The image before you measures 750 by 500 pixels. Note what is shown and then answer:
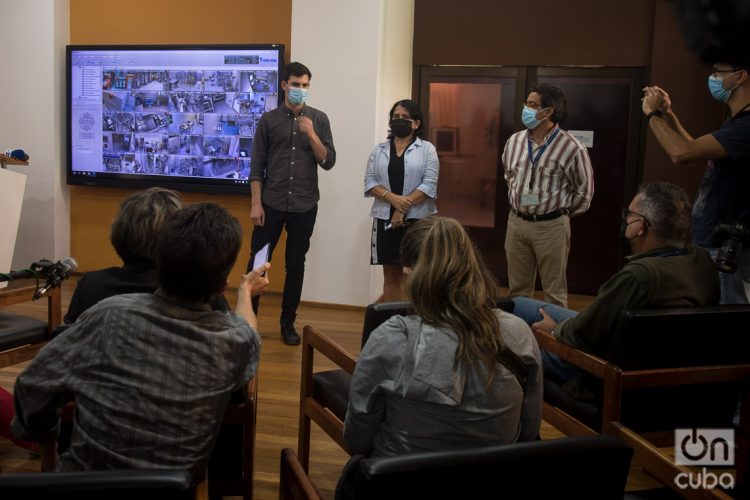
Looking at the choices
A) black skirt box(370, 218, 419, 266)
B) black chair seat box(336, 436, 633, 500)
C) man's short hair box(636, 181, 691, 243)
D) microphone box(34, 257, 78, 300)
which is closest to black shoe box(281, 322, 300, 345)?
black skirt box(370, 218, 419, 266)

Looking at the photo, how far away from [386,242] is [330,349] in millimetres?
2091

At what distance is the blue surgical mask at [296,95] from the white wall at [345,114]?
3.59 feet

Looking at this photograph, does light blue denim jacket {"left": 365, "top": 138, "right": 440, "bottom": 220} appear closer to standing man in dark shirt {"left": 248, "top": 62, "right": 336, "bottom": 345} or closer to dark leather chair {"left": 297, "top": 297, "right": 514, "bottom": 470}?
standing man in dark shirt {"left": 248, "top": 62, "right": 336, "bottom": 345}

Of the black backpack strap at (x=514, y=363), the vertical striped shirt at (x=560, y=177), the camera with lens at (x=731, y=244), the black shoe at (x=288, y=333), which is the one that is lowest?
the black shoe at (x=288, y=333)

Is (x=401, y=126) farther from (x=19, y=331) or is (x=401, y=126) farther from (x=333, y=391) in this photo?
(x=19, y=331)

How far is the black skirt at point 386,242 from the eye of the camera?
449 centimetres

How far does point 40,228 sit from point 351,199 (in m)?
2.87

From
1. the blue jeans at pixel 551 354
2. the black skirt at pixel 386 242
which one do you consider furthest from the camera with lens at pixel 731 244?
the black skirt at pixel 386 242

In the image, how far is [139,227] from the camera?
2090 millimetres

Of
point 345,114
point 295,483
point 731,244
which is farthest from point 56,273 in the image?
point 345,114

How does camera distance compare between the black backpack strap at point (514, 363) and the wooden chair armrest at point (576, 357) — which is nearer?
the black backpack strap at point (514, 363)

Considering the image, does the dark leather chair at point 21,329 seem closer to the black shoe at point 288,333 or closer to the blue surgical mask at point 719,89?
the black shoe at point 288,333

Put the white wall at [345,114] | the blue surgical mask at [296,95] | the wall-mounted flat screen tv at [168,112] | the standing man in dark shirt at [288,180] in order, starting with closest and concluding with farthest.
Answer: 1. the blue surgical mask at [296,95]
2. the standing man in dark shirt at [288,180]
3. the white wall at [345,114]
4. the wall-mounted flat screen tv at [168,112]

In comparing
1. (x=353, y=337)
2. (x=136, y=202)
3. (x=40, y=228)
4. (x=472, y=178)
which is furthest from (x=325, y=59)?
(x=136, y=202)
